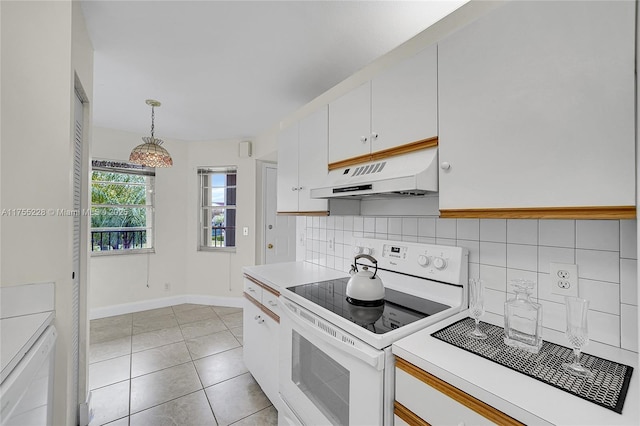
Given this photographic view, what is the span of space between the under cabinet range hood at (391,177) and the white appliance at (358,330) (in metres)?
0.46

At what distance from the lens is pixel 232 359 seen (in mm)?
2584

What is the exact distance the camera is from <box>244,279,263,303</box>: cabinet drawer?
2035 millimetres

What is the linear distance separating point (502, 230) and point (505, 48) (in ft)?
2.48

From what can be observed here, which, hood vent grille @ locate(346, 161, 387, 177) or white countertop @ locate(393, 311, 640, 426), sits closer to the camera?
white countertop @ locate(393, 311, 640, 426)

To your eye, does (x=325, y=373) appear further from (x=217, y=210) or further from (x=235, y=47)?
(x=217, y=210)

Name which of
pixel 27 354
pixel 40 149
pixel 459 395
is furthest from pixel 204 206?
pixel 459 395

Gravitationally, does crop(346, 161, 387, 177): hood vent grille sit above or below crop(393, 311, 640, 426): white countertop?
above

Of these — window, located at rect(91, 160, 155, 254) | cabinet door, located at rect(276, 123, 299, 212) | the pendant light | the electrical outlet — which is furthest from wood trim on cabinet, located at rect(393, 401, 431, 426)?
window, located at rect(91, 160, 155, 254)

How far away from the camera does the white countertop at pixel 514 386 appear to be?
698 mm

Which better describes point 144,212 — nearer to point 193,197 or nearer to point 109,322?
point 193,197

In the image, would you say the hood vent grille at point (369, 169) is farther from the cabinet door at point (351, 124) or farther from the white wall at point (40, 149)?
the white wall at point (40, 149)

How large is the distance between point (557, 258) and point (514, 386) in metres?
Result: 0.61

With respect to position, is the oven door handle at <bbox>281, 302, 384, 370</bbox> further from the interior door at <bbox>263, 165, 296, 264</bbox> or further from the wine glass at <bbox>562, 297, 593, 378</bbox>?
the interior door at <bbox>263, 165, 296, 264</bbox>

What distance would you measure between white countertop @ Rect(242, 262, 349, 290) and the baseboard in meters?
2.02
